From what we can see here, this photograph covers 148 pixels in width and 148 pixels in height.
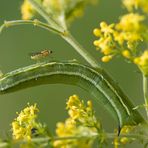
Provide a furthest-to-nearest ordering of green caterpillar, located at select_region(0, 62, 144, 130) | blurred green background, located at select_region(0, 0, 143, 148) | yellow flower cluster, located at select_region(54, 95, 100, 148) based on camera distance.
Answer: blurred green background, located at select_region(0, 0, 143, 148) → green caterpillar, located at select_region(0, 62, 144, 130) → yellow flower cluster, located at select_region(54, 95, 100, 148)

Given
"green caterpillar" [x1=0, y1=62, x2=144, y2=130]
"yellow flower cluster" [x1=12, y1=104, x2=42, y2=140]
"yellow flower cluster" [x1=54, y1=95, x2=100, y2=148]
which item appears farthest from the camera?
"green caterpillar" [x1=0, y1=62, x2=144, y2=130]

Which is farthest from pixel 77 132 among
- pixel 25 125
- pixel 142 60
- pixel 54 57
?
pixel 54 57

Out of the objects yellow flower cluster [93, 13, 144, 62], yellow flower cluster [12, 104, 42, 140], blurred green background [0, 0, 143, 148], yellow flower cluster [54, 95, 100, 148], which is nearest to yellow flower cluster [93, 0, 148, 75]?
yellow flower cluster [93, 13, 144, 62]

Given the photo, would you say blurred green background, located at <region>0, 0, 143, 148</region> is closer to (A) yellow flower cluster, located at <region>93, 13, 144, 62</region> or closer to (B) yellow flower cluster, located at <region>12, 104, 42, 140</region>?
(B) yellow flower cluster, located at <region>12, 104, 42, 140</region>

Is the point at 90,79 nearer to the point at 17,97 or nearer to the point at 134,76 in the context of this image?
the point at 134,76

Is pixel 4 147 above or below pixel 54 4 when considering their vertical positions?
below

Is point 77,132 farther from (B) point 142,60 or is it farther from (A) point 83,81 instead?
(A) point 83,81

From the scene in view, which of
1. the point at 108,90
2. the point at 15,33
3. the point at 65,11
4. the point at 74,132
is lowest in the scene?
the point at 74,132

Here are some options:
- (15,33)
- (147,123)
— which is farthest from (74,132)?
(15,33)
